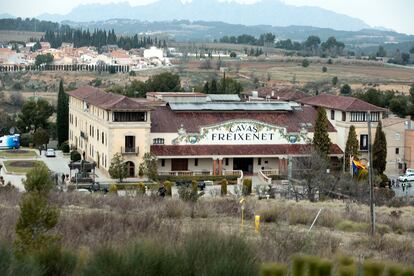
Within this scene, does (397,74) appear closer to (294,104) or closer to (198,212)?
(294,104)

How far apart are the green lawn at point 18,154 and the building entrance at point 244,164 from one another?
11.7 metres

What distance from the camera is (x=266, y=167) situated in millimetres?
44781

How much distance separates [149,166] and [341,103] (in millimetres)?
11094

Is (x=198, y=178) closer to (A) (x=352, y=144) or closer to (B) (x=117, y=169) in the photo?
(B) (x=117, y=169)

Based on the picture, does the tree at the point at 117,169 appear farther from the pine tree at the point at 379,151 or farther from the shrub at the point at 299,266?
the shrub at the point at 299,266

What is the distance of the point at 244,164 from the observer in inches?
1769

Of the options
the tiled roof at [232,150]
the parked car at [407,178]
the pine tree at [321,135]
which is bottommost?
the parked car at [407,178]

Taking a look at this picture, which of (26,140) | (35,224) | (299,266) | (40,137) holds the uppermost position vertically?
(299,266)

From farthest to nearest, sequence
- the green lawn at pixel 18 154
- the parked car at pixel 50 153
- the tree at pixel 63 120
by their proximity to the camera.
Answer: the tree at pixel 63 120, the parked car at pixel 50 153, the green lawn at pixel 18 154

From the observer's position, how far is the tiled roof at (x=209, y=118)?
4406 centimetres

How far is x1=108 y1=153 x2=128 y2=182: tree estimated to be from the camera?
4047 cm

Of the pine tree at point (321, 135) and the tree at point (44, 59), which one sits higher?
the pine tree at point (321, 135)

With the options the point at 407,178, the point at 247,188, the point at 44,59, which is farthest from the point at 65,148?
the point at 44,59

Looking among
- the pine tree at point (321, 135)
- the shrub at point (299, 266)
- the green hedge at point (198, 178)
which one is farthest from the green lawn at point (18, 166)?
the shrub at point (299, 266)
